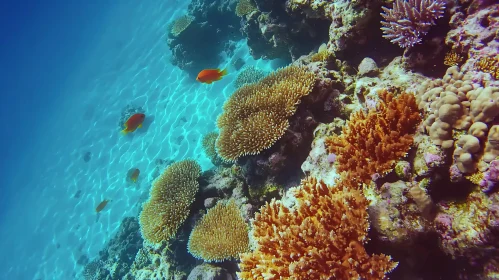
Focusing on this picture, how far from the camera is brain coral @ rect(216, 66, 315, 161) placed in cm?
451

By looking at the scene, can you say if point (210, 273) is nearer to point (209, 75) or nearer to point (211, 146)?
point (209, 75)

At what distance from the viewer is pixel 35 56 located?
169 feet

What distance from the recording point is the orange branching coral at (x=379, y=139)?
10.3ft

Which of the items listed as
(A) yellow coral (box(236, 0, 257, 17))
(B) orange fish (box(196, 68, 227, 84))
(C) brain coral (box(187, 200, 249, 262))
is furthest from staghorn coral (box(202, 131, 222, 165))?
(A) yellow coral (box(236, 0, 257, 17))

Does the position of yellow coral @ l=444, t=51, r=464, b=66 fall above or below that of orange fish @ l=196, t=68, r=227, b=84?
below

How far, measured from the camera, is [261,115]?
4.64m

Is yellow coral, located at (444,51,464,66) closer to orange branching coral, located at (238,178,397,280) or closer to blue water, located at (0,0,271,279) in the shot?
orange branching coral, located at (238,178,397,280)

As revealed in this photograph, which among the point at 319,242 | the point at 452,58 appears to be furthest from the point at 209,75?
the point at 319,242

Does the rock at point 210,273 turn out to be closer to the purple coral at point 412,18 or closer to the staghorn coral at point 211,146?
the staghorn coral at point 211,146

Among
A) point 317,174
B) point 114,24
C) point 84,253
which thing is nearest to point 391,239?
point 317,174

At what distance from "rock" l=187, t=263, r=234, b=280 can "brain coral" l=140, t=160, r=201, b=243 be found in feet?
2.93

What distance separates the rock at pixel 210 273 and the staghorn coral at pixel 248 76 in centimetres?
749

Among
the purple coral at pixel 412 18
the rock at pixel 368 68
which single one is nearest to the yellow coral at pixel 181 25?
the rock at pixel 368 68

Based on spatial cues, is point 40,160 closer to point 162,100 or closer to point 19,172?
point 19,172
